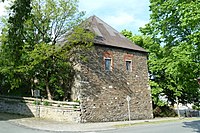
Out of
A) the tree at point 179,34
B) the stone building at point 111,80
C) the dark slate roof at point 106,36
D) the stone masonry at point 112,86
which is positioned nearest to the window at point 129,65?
the stone building at point 111,80

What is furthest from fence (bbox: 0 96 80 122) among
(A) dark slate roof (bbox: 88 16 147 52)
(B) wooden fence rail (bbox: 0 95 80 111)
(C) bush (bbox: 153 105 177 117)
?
(C) bush (bbox: 153 105 177 117)

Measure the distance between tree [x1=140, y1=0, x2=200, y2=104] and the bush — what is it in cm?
1413

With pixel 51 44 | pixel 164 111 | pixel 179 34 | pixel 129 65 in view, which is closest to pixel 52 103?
pixel 51 44

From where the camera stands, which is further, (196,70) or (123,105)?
(123,105)

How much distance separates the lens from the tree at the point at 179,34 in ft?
36.6

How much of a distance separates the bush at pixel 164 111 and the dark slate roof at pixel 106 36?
8.16 meters

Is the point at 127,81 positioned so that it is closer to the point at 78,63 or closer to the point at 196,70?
the point at 78,63

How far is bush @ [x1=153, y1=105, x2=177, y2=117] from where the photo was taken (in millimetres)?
29172

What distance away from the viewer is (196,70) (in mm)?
13016

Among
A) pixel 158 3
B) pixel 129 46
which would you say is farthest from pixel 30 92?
pixel 158 3

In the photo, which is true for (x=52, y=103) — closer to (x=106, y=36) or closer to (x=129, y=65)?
(x=106, y=36)

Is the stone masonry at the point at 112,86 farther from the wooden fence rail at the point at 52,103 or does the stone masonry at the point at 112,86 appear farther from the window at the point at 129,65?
the wooden fence rail at the point at 52,103

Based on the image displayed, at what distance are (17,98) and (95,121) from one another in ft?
26.4

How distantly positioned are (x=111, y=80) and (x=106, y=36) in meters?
4.68
